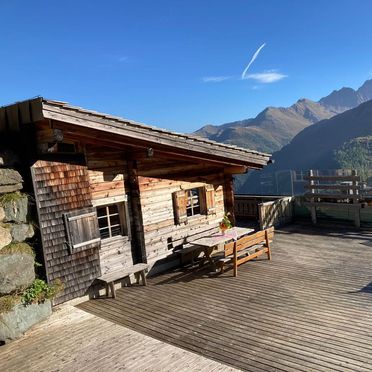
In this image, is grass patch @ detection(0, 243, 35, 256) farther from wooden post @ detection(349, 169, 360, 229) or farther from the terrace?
wooden post @ detection(349, 169, 360, 229)

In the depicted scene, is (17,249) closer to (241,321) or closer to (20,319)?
(20,319)

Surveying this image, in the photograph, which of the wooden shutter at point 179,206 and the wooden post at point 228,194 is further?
the wooden post at point 228,194

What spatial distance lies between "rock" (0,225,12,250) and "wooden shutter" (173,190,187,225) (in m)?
4.97

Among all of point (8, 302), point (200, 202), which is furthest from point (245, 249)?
point (8, 302)

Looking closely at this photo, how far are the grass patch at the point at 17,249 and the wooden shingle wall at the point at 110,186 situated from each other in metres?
1.98

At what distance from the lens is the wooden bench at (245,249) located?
1002 centimetres

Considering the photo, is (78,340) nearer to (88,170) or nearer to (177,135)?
(88,170)

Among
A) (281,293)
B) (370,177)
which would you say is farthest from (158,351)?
(370,177)

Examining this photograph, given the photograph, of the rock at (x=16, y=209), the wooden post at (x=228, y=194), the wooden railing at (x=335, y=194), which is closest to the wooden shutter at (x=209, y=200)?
the wooden post at (x=228, y=194)

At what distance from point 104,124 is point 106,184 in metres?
2.00

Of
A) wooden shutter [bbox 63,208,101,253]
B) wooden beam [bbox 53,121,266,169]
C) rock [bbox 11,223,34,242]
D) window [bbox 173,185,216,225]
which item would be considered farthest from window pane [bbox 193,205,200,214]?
rock [bbox 11,223,34,242]

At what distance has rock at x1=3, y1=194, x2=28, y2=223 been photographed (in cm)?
759

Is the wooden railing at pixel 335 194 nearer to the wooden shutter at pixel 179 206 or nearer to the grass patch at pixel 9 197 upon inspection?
the wooden shutter at pixel 179 206

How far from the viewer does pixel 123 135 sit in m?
8.62
